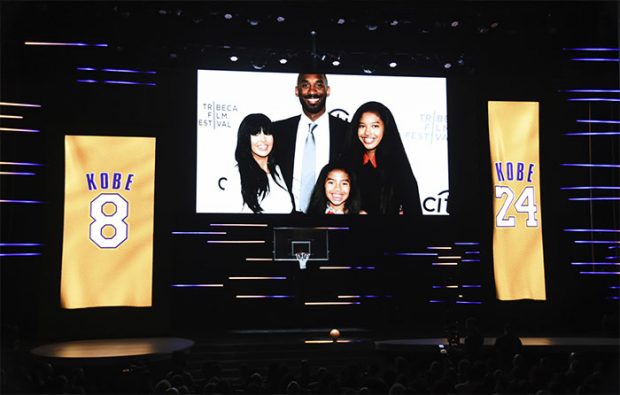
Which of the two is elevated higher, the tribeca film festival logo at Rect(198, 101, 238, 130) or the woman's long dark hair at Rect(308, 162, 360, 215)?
the tribeca film festival logo at Rect(198, 101, 238, 130)

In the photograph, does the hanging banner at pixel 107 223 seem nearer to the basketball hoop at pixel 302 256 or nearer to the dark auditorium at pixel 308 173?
the dark auditorium at pixel 308 173

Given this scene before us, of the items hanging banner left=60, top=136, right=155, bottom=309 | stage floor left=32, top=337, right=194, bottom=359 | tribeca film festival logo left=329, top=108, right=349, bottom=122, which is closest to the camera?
stage floor left=32, top=337, right=194, bottom=359

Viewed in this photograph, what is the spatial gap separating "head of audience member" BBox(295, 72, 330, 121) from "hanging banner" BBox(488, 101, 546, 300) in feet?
8.75

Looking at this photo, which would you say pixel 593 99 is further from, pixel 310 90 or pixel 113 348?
pixel 113 348

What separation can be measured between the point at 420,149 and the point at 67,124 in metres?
4.89

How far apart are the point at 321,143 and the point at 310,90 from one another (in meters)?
0.76

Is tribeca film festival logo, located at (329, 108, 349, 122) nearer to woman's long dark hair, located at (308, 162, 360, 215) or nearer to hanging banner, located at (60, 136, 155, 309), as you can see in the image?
woman's long dark hair, located at (308, 162, 360, 215)

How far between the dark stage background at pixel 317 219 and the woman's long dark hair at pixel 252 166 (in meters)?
0.51

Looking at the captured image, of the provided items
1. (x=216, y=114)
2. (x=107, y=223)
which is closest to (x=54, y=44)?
(x=216, y=114)

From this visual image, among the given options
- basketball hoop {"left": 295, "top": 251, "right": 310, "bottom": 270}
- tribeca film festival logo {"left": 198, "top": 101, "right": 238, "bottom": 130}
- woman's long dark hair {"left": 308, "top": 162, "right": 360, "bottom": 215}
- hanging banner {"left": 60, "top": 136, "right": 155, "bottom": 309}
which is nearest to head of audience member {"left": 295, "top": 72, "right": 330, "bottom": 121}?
woman's long dark hair {"left": 308, "top": 162, "right": 360, "bottom": 215}

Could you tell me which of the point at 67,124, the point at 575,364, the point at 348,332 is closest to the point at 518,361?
the point at 575,364

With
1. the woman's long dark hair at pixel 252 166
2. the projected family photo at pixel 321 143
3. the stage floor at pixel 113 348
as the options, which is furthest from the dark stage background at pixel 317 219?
the stage floor at pixel 113 348

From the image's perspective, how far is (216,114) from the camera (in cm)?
918

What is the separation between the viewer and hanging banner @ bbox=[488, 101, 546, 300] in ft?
31.7
